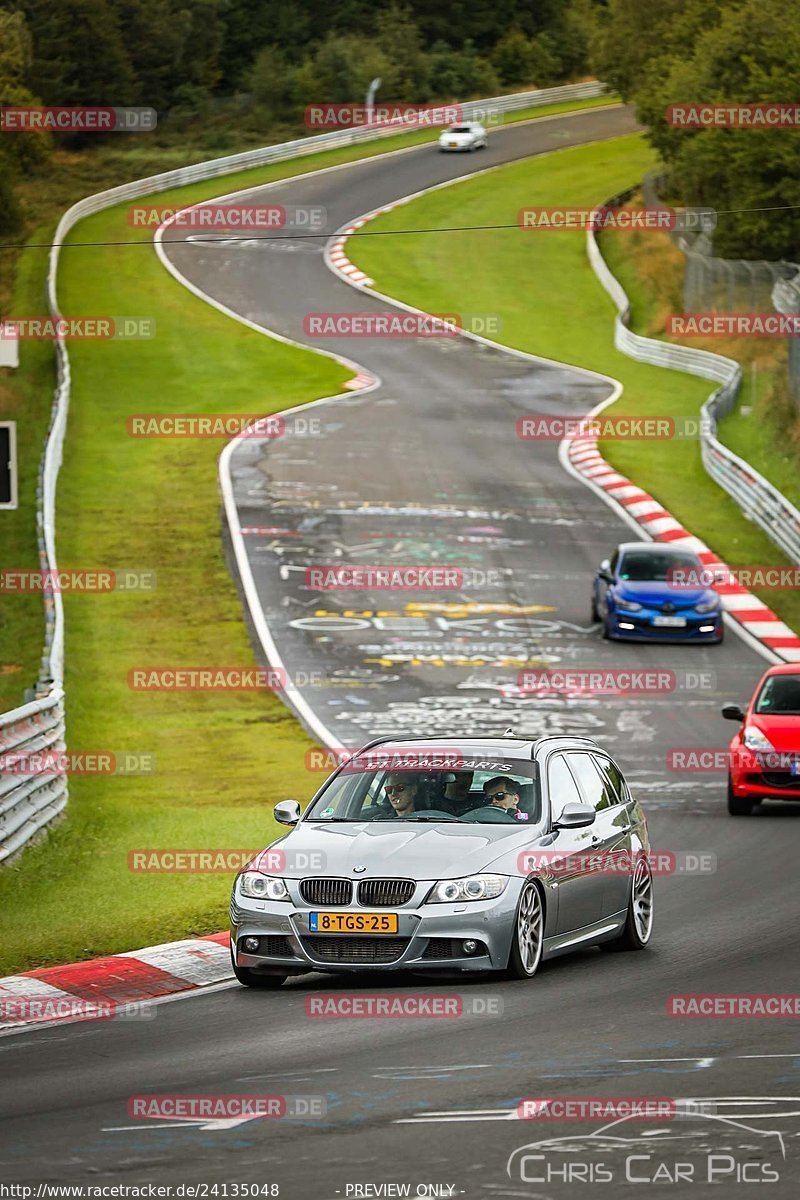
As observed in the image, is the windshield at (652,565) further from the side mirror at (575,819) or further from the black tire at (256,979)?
the black tire at (256,979)

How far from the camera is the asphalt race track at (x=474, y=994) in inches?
296

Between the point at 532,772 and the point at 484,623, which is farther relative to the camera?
the point at 484,623

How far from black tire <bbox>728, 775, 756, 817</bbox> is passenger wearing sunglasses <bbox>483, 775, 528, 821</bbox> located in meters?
7.97

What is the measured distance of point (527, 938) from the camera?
38.1 ft

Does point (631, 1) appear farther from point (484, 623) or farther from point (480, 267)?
point (484, 623)

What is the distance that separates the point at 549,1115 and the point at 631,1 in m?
75.8

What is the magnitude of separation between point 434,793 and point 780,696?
9303 mm

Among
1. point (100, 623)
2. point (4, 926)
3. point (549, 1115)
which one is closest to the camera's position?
point (549, 1115)

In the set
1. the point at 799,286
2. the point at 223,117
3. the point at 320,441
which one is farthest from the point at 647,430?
the point at 223,117

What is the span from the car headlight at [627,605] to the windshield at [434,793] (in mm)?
18279

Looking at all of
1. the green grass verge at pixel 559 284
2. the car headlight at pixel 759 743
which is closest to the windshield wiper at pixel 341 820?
the car headlight at pixel 759 743

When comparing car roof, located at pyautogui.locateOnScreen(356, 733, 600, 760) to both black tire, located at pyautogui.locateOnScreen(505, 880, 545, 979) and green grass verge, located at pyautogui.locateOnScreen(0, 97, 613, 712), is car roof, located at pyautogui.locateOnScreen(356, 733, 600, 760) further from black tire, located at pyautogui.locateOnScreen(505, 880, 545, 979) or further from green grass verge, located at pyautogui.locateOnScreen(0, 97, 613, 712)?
green grass verge, located at pyautogui.locateOnScreen(0, 97, 613, 712)

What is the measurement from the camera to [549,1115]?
8141mm

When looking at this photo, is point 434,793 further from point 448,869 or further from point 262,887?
point 262,887
